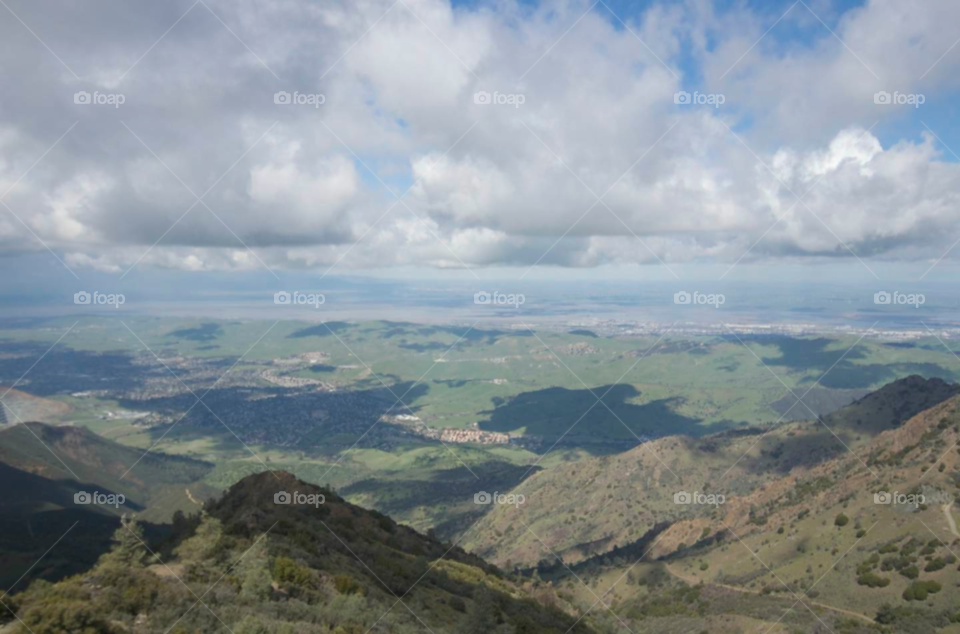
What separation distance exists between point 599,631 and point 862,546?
26.9 meters

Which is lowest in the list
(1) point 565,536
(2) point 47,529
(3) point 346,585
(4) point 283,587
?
(1) point 565,536

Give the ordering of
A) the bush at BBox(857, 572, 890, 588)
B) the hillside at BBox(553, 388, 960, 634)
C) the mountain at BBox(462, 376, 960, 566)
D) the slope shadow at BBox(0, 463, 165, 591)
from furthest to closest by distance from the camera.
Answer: the mountain at BBox(462, 376, 960, 566) < the slope shadow at BBox(0, 463, 165, 591) < the bush at BBox(857, 572, 890, 588) < the hillside at BBox(553, 388, 960, 634)

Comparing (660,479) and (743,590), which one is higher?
(660,479)

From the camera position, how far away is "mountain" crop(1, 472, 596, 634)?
654 inches

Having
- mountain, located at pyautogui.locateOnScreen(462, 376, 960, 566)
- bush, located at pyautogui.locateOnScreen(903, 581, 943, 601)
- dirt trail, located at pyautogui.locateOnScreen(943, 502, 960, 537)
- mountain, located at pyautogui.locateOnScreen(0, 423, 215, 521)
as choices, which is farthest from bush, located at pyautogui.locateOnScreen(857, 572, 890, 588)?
mountain, located at pyautogui.locateOnScreen(0, 423, 215, 521)

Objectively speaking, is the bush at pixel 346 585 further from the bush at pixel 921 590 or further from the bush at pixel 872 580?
the bush at pixel 872 580

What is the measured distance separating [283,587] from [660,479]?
81.2 m

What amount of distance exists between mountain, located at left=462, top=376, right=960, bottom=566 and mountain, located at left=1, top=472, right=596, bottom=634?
44550mm

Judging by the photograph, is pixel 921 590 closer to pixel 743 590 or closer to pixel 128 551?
pixel 743 590

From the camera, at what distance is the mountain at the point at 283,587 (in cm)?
1661

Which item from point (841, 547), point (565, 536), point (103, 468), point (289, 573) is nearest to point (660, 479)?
point (565, 536)

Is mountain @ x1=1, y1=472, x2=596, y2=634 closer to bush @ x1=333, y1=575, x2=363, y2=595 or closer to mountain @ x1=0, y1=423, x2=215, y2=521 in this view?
bush @ x1=333, y1=575, x2=363, y2=595

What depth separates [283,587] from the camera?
879 inches

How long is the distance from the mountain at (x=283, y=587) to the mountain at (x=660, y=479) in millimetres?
44550
